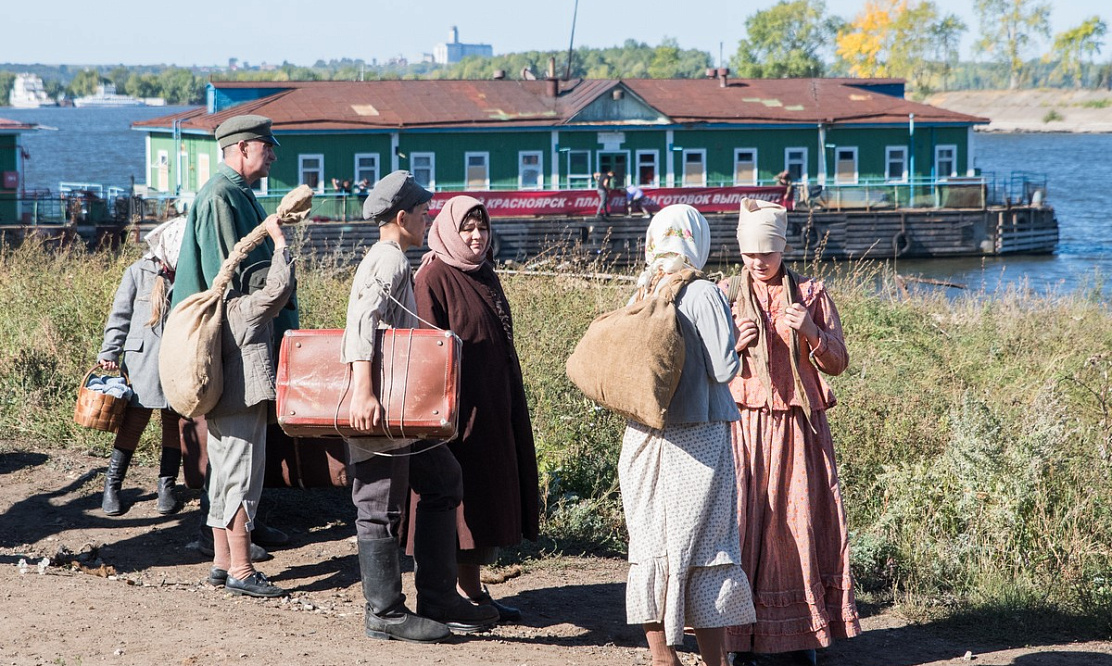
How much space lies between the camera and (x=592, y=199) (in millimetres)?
30078

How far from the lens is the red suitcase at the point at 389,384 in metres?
4.16

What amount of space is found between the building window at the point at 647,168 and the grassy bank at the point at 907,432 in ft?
70.9

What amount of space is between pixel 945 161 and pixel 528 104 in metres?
11.5

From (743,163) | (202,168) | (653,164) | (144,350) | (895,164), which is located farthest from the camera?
(895,164)

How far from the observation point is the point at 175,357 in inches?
190

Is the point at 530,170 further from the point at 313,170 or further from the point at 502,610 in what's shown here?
the point at 502,610

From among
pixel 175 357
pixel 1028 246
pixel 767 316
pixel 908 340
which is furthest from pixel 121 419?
pixel 1028 246

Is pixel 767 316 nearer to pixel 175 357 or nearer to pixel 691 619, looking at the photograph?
pixel 691 619

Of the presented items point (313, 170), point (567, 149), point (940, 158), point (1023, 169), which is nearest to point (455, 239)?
point (313, 170)

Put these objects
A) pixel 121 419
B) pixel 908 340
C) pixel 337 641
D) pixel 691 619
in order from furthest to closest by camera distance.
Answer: pixel 908 340, pixel 121 419, pixel 337 641, pixel 691 619

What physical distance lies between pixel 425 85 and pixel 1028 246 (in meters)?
16.4

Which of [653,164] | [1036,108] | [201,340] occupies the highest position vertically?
[1036,108]

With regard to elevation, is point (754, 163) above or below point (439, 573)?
above

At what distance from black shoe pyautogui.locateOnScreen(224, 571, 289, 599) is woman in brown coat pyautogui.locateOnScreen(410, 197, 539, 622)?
0.81 metres
